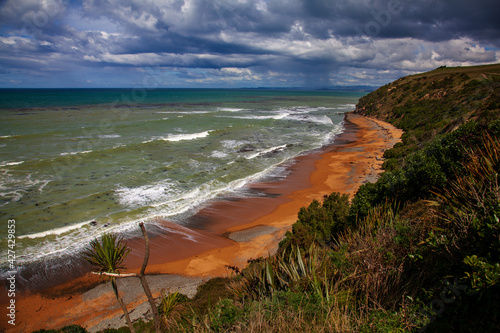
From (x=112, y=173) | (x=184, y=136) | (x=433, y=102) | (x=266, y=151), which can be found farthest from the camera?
(x=433, y=102)

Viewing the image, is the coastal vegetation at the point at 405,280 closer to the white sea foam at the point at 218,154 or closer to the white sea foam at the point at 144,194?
the white sea foam at the point at 144,194

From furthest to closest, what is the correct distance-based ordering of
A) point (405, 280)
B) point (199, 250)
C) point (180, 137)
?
point (180, 137)
point (199, 250)
point (405, 280)

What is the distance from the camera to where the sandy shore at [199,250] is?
8.38 meters

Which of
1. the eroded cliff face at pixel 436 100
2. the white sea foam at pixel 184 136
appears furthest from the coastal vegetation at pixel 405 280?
the white sea foam at pixel 184 136

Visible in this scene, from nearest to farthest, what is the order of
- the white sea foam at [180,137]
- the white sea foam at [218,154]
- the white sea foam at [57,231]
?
1. the white sea foam at [57,231]
2. the white sea foam at [218,154]
3. the white sea foam at [180,137]

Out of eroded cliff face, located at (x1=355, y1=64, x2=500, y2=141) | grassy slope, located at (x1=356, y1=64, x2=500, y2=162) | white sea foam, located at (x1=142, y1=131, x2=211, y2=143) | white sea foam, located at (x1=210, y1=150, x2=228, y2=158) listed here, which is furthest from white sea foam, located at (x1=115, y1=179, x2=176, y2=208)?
eroded cliff face, located at (x1=355, y1=64, x2=500, y2=141)

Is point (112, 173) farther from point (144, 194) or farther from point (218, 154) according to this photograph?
point (218, 154)

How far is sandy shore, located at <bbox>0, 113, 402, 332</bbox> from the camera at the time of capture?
8.38 meters

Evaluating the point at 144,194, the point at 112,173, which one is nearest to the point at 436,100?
the point at 144,194

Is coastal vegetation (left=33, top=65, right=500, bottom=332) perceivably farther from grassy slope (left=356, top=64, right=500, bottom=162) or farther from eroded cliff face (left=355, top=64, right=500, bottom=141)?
eroded cliff face (left=355, top=64, right=500, bottom=141)

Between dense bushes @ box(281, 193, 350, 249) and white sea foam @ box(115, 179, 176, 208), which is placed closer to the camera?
dense bushes @ box(281, 193, 350, 249)


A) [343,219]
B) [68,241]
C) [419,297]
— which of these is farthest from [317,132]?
[419,297]

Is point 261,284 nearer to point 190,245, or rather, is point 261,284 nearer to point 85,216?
point 190,245

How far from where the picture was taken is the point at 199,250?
37.7 ft
